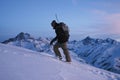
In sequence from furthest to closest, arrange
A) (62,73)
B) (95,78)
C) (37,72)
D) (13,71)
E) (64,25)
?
(64,25)
(95,78)
(62,73)
(37,72)
(13,71)

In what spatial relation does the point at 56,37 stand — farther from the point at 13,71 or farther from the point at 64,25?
the point at 13,71

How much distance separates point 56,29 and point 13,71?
20.1ft

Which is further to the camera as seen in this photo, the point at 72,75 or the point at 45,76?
the point at 72,75

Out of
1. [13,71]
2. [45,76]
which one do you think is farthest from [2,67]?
[45,76]

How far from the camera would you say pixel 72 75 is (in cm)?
1147

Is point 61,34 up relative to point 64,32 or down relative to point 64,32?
down

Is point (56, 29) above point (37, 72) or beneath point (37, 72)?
above

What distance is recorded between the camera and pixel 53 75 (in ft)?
34.5

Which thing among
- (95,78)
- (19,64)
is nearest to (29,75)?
(19,64)

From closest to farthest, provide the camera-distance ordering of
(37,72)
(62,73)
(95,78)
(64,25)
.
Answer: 1. (37,72)
2. (62,73)
3. (95,78)
4. (64,25)

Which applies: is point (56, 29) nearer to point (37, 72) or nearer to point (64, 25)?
point (64, 25)

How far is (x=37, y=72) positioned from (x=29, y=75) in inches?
30.1

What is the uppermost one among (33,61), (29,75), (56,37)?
(56,37)

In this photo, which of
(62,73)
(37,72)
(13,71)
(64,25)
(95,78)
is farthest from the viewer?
(64,25)
